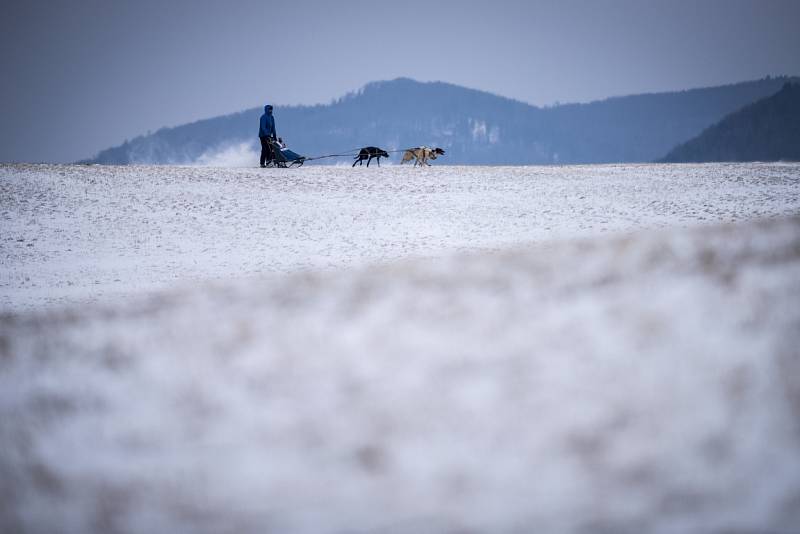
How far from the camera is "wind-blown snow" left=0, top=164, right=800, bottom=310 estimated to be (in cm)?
653

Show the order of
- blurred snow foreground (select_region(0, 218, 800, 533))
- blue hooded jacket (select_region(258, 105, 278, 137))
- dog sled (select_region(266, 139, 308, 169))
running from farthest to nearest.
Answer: blue hooded jacket (select_region(258, 105, 278, 137)) < dog sled (select_region(266, 139, 308, 169)) < blurred snow foreground (select_region(0, 218, 800, 533))

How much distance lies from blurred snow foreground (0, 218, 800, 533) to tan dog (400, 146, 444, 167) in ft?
36.7

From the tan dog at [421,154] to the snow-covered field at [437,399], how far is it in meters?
11.0

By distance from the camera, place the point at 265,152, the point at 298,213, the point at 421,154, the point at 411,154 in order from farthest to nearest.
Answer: the point at 411,154 → the point at 421,154 → the point at 265,152 → the point at 298,213

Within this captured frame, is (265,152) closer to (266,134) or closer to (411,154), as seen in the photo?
(266,134)

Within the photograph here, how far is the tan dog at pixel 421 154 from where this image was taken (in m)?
11.8

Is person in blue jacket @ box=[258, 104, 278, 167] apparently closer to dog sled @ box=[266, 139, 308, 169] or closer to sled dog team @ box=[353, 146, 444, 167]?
dog sled @ box=[266, 139, 308, 169]

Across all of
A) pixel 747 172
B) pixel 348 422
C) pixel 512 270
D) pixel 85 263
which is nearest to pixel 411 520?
pixel 348 422

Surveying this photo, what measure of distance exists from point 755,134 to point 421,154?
10344cm

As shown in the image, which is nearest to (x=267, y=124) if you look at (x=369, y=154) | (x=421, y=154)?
(x=369, y=154)

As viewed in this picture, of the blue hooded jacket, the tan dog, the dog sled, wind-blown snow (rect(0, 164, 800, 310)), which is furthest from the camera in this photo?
the tan dog

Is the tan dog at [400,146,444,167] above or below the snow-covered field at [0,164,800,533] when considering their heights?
above

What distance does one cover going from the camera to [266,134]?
11.7 metres

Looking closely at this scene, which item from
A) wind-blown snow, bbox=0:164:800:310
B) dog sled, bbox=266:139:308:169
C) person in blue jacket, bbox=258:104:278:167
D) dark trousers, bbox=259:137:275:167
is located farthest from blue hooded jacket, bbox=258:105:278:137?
wind-blown snow, bbox=0:164:800:310
